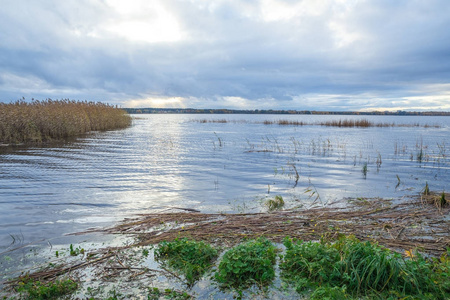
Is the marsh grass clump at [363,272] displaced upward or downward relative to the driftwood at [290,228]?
upward

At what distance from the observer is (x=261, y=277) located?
4277mm

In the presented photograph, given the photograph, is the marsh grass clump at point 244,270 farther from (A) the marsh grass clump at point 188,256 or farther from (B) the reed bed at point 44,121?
(B) the reed bed at point 44,121

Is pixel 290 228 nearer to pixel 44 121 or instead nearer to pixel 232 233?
pixel 232 233

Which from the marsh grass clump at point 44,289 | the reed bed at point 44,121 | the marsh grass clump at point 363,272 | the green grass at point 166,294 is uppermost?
the reed bed at point 44,121

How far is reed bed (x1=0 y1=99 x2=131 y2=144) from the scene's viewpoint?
2223cm

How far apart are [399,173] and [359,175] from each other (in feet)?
6.98

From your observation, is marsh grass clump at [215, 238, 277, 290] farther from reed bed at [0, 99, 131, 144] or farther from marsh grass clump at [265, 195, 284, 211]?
reed bed at [0, 99, 131, 144]

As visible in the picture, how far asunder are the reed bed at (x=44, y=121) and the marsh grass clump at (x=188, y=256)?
2249 centimetres

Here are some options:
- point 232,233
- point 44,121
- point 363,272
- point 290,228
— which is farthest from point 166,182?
point 44,121

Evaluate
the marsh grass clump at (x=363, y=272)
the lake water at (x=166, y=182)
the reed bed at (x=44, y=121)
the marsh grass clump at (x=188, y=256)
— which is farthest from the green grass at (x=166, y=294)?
the reed bed at (x=44, y=121)

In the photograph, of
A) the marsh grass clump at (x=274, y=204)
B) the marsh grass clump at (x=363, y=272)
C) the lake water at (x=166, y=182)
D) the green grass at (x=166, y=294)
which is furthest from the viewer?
the marsh grass clump at (x=274, y=204)

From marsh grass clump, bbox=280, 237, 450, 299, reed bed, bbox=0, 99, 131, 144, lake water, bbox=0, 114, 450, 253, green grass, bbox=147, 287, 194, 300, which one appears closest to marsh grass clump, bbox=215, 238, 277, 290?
marsh grass clump, bbox=280, 237, 450, 299

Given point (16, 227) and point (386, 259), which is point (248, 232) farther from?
point (16, 227)

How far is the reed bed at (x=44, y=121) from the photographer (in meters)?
22.2
